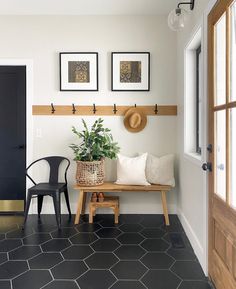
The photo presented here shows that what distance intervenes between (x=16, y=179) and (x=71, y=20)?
2.19 m

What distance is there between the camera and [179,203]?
3092 mm

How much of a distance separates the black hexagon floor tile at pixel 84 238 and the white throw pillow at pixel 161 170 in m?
0.95

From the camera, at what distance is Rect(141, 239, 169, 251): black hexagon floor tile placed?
2.34 meters

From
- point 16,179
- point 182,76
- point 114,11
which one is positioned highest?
point 114,11

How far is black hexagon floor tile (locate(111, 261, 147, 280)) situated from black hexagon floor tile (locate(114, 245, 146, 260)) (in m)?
0.08

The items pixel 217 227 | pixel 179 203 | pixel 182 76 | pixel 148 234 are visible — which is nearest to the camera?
pixel 217 227

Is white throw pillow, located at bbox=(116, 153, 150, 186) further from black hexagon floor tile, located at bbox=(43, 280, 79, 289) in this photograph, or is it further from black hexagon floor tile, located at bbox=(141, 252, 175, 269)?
black hexagon floor tile, located at bbox=(43, 280, 79, 289)

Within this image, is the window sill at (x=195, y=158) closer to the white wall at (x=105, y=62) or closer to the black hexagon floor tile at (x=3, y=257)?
the white wall at (x=105, y=62)

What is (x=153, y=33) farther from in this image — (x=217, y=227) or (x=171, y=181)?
(x=217, y=227)

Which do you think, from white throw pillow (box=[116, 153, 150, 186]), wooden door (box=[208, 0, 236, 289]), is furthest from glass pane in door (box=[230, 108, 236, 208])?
white throw pillow (box=[116, 153, 150, 186])

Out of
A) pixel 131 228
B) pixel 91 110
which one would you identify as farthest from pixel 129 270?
pixel 91 110

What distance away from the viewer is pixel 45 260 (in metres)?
2.12

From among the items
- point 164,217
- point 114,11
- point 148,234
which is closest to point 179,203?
point 164,217

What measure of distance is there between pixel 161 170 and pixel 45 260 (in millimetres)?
1594
